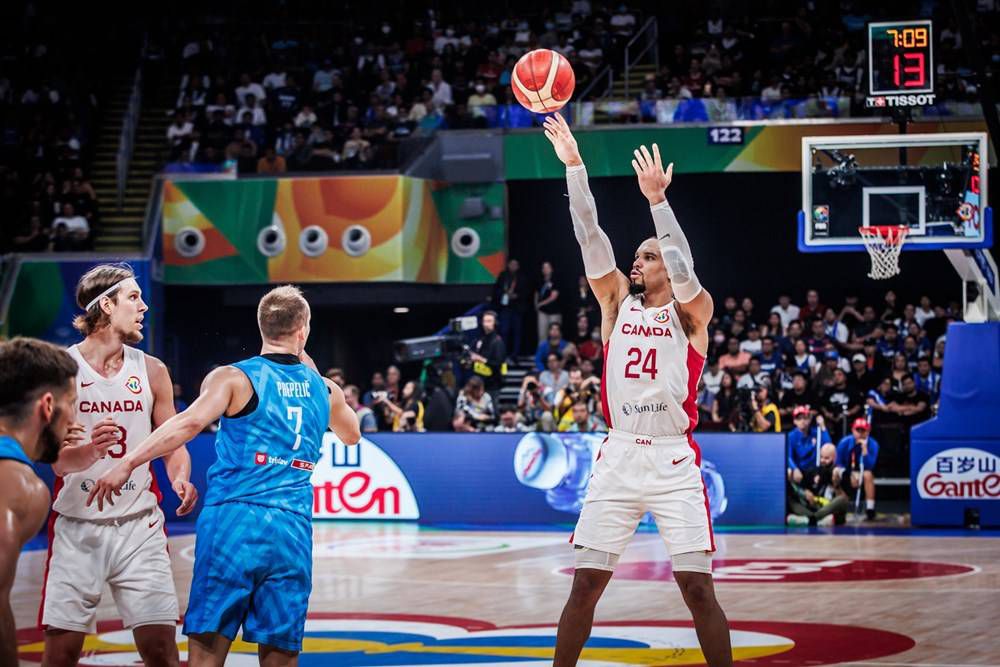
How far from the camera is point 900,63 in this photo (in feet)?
51.0

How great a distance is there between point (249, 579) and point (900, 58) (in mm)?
11944

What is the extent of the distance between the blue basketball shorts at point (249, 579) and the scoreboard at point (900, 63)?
37.7 feet

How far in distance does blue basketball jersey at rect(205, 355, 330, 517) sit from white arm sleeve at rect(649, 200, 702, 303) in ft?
6.27

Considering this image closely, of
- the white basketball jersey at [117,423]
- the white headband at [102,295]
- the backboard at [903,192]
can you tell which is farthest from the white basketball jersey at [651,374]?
the backboard at [903,192]

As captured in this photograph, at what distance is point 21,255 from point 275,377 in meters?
19.3

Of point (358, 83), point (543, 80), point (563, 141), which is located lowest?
point (563, 141)

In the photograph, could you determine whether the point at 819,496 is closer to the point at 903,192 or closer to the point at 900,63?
the point at 903,192

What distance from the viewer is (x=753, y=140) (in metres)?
23.8

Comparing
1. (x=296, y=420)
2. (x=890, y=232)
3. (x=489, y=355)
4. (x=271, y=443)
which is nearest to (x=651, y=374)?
(x=296, y=420)

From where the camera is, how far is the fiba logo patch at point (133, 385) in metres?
6.36

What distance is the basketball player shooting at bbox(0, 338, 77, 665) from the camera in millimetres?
4219

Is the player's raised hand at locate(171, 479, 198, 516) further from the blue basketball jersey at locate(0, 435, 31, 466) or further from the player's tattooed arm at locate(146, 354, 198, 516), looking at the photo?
the blue basketball jersey at locate(0, 435, 31, 466)

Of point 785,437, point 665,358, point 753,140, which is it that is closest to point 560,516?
point 785,437

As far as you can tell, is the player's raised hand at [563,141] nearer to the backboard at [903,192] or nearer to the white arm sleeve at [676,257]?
the white arm sleeve at [676,257]
